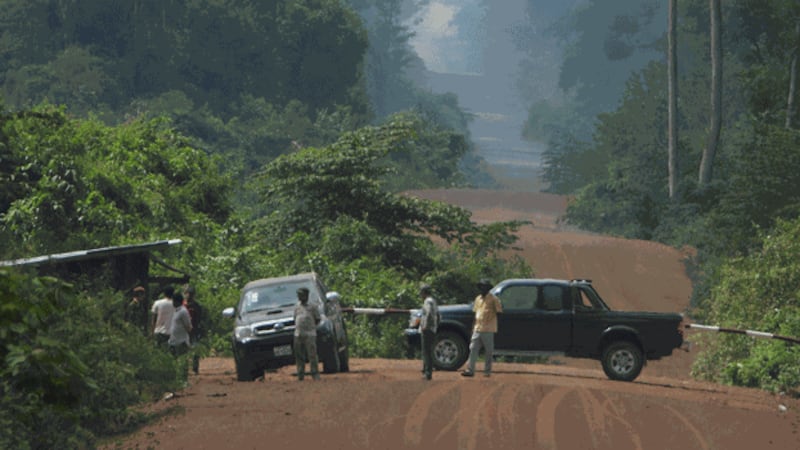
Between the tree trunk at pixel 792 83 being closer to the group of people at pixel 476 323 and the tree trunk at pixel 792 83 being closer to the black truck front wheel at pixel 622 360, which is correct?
the black truck front wheel at pixel 622 360

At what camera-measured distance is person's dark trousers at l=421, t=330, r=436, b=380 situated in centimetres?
2123

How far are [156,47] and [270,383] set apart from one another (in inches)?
2676

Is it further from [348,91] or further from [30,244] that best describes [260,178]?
[348,91]

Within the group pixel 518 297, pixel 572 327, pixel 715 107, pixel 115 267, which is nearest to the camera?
pixel 572 327

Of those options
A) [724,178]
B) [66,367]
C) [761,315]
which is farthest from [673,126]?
[66,367]

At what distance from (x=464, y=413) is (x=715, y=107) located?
1774 inches

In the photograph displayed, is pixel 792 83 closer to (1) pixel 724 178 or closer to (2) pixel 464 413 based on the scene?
(1) pixel 724 178

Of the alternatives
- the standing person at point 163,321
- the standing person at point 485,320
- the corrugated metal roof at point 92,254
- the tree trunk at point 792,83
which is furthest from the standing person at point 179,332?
the tree trunk at point 792,83

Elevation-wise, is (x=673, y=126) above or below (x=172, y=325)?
above

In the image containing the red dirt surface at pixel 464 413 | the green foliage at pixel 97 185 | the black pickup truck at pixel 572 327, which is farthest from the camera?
the green foliage at pixel 97 185

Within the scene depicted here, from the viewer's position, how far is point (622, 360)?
22.5 meters

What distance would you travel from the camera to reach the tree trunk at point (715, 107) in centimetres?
5959

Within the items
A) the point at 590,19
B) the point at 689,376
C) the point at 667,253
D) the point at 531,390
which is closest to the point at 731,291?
the point at 689,376

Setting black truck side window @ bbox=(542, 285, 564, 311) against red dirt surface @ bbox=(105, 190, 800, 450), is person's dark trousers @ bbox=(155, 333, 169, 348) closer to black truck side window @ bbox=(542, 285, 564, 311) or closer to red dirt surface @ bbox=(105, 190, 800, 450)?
red dirt surface @ bbox=(105, 190, 800, 450)
